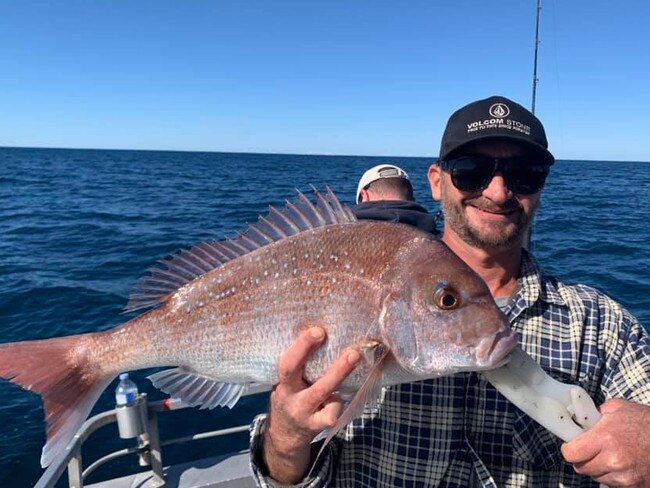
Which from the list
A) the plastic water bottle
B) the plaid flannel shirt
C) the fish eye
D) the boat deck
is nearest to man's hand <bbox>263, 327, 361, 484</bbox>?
the plaid flannel shirt

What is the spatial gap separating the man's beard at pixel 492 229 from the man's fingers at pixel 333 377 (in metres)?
0.97

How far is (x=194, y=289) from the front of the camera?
217 centimetres

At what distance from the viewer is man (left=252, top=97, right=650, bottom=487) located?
2059mm

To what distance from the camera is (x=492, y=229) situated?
2393 mm

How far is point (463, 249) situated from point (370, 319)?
2.91 feet

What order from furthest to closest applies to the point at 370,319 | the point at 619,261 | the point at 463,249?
1. the point at 619,261
2. the point at 463,249
3. the point at 370,319

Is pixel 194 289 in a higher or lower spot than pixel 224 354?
higher

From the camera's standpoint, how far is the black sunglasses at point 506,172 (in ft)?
7.85

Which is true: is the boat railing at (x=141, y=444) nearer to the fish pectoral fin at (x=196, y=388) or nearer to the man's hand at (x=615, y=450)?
the fish pectoral fin at (x=196, y=388)

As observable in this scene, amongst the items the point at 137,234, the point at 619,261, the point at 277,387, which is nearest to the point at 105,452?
the point at 277,387

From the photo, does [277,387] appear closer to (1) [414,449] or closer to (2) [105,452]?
(1) [414,449]

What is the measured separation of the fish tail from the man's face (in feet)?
5.79

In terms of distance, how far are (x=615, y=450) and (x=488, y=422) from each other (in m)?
0.55

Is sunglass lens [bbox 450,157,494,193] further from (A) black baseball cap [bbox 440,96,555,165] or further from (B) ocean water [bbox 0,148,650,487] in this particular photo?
(B) ocean water [bbox 0,148,650,487]
